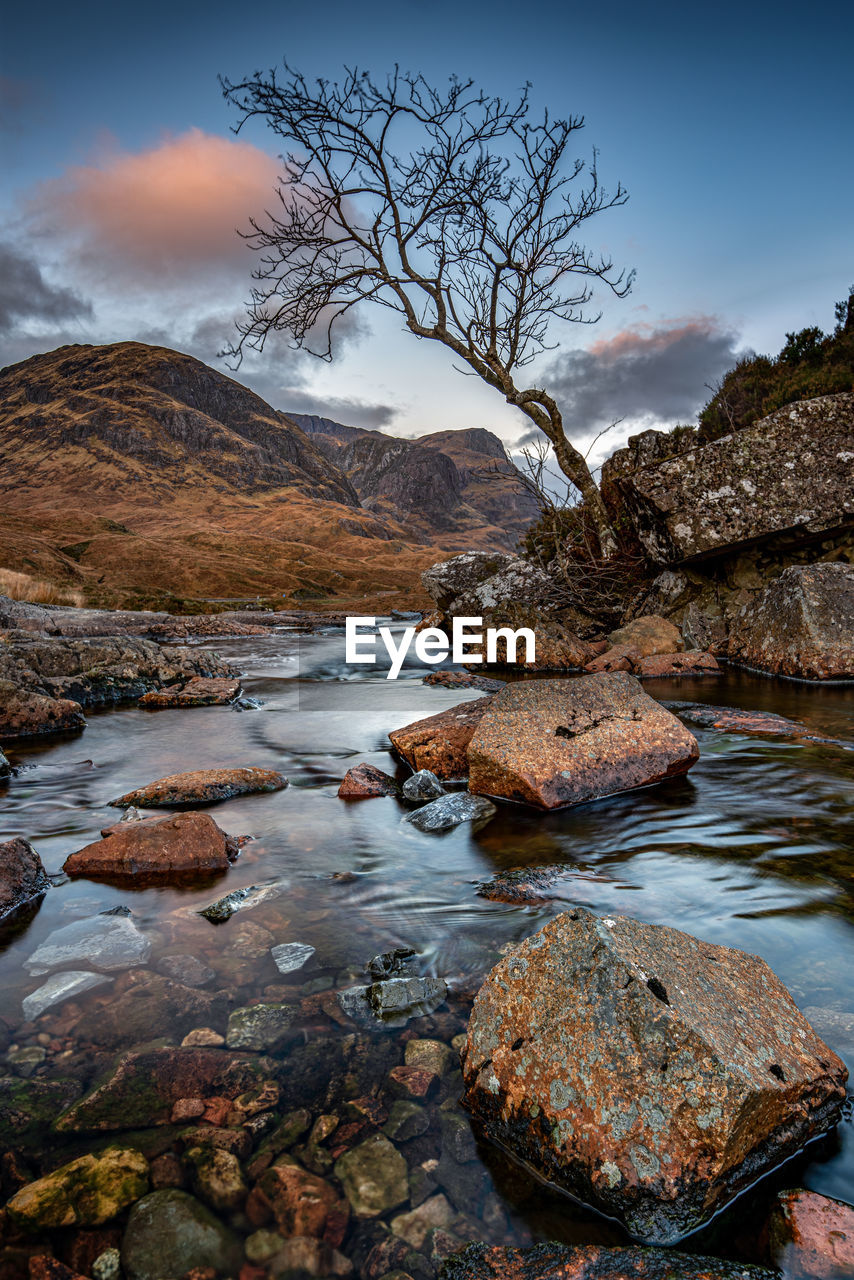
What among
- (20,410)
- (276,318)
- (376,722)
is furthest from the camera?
(20,410)

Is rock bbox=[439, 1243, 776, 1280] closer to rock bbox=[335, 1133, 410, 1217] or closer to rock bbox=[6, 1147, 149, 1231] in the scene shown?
rock bbox=[335, 1133, 410, 1217]

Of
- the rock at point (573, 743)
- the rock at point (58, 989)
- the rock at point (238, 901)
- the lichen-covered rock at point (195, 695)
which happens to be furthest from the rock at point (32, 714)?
the rock at point (58, 989)

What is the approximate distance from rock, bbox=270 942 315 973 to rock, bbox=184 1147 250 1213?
1084 millimetres

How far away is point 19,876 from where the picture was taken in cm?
404

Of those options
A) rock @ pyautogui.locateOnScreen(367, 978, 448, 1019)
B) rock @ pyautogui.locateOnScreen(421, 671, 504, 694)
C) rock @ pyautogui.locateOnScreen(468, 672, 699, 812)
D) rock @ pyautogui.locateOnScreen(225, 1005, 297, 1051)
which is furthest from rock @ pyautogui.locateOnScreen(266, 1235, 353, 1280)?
rock @ pyautogui.locateOnScreen(421, 671, 504, 694)

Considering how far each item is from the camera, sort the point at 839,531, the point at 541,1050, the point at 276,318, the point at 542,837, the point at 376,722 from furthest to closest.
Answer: the point at 276,318, the point at 839,531, the point at 376,722, the point at 542,837, the point at 541,1050

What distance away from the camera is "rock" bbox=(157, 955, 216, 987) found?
3180mm

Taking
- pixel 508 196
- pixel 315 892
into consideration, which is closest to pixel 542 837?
pixel 315 892

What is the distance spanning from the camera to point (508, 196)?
14734 millimetres

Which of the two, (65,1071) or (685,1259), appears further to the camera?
(65,1071)

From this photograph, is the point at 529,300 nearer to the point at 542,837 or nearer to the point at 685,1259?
the point at 542,837

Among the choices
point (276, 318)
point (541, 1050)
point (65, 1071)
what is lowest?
point (65, 1071)

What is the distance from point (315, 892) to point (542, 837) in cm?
186

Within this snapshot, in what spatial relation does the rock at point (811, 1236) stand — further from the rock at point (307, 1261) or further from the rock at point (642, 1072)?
the rock at point (307, 1261)
